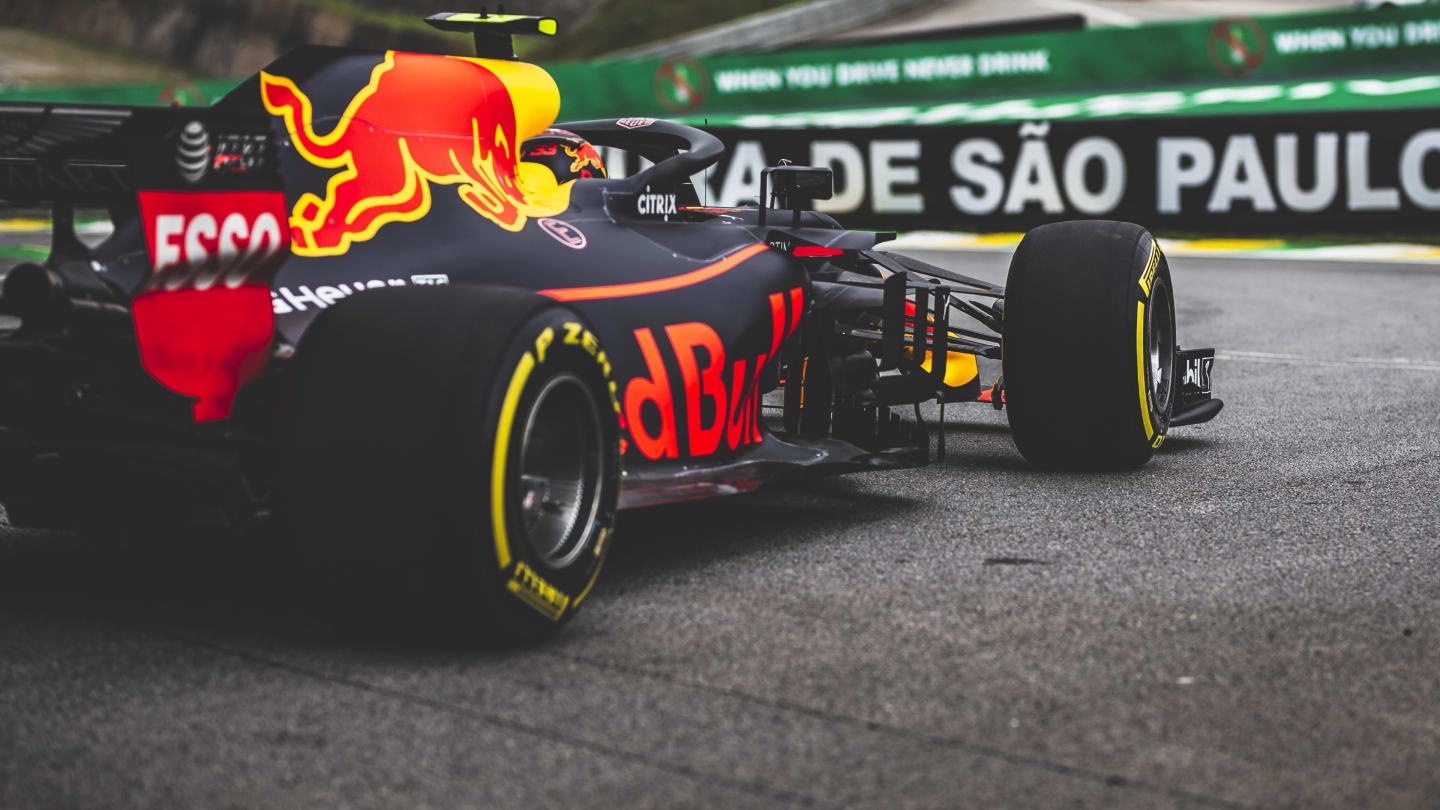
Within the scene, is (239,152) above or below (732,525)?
above

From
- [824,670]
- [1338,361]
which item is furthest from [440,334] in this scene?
[1338,361]

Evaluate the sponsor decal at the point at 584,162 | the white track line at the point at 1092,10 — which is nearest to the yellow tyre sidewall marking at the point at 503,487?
the sponsor decal at the point at 584,162

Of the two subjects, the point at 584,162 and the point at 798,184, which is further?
the point at 798,184

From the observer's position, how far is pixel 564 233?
483 centimetres

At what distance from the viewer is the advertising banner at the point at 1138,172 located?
15695mm

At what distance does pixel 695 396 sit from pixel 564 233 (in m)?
0.57

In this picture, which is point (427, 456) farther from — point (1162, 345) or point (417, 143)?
point (1162, 345)

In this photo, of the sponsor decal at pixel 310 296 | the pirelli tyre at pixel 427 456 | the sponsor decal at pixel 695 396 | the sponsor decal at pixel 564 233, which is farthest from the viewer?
the sponsor decal at pixel 564 233

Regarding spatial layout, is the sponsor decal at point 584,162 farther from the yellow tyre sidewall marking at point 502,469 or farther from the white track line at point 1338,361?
the white track line at point 1338,361

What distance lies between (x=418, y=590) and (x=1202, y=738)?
1.54 meters

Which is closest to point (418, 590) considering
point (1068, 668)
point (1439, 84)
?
point (1068, 668)

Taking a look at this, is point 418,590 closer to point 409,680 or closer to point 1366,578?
point 409,680

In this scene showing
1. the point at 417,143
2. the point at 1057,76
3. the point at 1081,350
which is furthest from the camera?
the point at 1057,76

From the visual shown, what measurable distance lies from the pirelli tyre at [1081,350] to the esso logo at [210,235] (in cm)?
279
